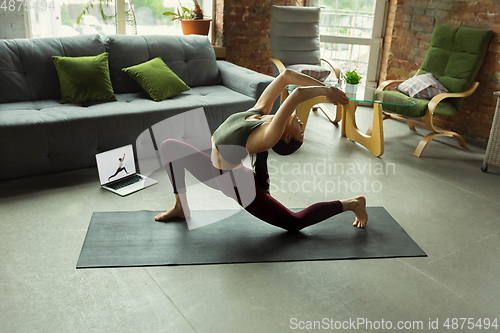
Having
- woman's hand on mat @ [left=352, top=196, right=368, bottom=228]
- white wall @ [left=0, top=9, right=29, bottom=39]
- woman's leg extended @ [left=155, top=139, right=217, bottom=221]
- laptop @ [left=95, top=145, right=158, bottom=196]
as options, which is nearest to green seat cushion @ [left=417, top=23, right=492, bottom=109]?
woman's hand on mat @ [left=352, top=196, right=368, bottom=228]

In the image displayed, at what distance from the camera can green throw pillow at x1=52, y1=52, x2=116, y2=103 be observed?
3.44 m

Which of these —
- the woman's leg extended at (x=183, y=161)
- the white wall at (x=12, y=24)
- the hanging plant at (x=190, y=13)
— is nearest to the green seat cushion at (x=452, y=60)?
the hanging plant at (x=190, y=13)

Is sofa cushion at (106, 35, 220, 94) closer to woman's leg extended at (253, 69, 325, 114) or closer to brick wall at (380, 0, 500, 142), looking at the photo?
woman's leg extended at (253, 69, 325, 114)

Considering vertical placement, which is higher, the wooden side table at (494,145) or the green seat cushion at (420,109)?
the green seat cushion at (420,109)

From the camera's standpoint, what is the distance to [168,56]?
13.3ft

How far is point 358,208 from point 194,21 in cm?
288

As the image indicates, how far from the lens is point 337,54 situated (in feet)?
18.0

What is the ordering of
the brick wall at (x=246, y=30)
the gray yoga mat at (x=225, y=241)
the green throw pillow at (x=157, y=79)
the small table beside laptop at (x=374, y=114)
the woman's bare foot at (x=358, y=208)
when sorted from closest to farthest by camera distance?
the gray yoga mat at (x=225, y=241)
the woman's bare foot at (x=358, y=208)
the green throw pillow at (x=157, y=79)
the small table beside laptop at (x=374, y=114)
the brick wall at (x=246, y=30)

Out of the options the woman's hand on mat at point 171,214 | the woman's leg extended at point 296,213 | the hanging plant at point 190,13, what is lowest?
the woman's hand on mat at point 171,214

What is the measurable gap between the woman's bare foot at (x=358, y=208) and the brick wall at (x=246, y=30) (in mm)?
2886

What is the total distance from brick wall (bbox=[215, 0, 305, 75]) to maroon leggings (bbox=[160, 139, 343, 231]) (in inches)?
108

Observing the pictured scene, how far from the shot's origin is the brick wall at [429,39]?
4113mm

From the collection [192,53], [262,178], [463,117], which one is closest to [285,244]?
[262,178]

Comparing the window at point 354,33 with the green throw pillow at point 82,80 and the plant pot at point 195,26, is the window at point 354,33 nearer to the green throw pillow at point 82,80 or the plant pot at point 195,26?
the plant pot at point 195,26
